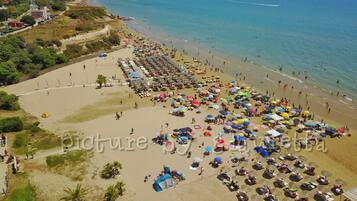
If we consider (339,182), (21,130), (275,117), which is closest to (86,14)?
(21,130)

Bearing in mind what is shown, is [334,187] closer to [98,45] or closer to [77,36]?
[98,45]

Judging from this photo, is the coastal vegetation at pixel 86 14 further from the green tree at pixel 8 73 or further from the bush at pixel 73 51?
the green tree at pixel 8 73

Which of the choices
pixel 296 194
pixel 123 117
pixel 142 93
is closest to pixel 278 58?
pixel 142 93

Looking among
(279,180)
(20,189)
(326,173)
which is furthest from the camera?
(326,173)

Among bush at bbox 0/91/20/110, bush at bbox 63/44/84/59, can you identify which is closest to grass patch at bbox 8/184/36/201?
bush at bbox 0/91/20/110

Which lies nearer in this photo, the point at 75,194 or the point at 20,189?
the point at 75,194

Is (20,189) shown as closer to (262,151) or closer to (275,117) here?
(262,151)

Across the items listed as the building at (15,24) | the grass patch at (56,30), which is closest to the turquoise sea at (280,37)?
the grass patch at (56,30)

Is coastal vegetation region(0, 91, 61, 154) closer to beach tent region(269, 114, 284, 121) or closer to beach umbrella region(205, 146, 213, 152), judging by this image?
beach umbrella region(205, 146, 213, 152)
